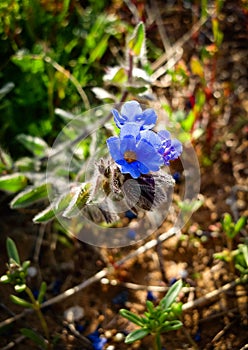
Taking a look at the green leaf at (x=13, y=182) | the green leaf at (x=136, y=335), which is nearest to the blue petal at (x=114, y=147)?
the green leaf at (x=136, y=335)

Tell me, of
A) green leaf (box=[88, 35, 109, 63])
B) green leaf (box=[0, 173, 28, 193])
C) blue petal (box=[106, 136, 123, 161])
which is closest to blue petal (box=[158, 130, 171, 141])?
blue petal (box=[106, 136, 123, 161])

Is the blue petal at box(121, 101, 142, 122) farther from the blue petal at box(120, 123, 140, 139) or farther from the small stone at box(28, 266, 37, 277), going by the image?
the small stone at box(28, 266, 37, 277)

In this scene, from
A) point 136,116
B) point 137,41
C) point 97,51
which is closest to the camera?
point 136,116

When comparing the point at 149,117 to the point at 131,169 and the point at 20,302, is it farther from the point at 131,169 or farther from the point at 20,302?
the point at 20,302

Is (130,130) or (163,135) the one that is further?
(163,135)

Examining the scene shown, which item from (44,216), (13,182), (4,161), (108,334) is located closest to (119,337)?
(108,334)

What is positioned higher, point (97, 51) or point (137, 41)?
point (137, 41)

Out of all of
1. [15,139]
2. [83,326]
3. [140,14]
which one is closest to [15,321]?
[83,326]

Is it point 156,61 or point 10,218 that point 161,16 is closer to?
point 156,61
